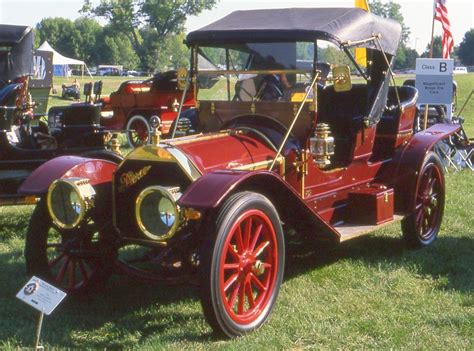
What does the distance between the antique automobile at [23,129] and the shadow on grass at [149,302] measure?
41.5 inches

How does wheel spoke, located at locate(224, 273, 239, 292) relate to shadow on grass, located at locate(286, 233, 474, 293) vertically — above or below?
above

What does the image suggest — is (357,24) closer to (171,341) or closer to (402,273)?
(402,273)

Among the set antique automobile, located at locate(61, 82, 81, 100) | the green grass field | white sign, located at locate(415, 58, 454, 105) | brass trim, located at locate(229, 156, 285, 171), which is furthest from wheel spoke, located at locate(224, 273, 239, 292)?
antique automobile, located at locate(61, 82, 81, 100)

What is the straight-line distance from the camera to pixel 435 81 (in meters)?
11.6

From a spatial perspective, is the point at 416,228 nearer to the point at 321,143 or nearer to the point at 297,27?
the point at 321,143

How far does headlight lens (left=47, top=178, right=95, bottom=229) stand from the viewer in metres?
4.46

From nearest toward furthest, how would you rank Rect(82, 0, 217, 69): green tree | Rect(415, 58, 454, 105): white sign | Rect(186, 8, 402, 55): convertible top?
Rect(186, 8, 402, 55): convertible top
Rect(415, 58, 454, 105): white sign
Rect(82, 0, 217, 69): green tree

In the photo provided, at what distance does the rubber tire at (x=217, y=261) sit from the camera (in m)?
3.91

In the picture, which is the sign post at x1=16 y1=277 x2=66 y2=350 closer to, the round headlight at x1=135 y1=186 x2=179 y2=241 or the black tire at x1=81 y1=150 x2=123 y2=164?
the round headlight at x1=135 y1=186 x2=179 y2=241

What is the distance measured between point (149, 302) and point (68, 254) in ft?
2.06

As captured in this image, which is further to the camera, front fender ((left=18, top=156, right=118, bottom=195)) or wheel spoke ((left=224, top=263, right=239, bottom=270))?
front fender ((left=18, top=156, right=118, bottom=195))

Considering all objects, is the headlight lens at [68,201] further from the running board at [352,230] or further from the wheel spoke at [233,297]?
the running board at [352,230]

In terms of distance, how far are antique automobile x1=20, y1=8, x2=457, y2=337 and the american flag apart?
20.0 ft

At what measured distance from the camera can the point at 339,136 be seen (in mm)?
5906
